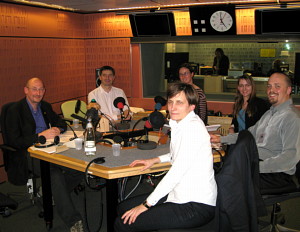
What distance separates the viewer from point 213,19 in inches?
203

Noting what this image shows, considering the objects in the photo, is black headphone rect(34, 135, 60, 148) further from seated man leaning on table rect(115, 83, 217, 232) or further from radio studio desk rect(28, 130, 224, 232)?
seated man leaning on table rect(115, 83, 217, 232)

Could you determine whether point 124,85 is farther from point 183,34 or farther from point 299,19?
point 299,19

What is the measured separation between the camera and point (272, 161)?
2.57m

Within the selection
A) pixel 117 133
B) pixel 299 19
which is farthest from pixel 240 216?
pixel 299 19

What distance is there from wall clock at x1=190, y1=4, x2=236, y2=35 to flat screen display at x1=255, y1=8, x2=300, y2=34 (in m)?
0.38

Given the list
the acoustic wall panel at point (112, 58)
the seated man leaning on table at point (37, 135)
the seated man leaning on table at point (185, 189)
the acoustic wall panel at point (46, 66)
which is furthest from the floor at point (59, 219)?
the acoustic wall panel at point (112, 58)

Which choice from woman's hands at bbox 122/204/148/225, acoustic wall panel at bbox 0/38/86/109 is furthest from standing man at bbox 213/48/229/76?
woman's hands at bbox 122/204/148/225

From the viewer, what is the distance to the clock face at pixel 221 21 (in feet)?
16.6

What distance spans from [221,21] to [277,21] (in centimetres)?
80

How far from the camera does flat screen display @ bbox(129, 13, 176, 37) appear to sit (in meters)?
5.52

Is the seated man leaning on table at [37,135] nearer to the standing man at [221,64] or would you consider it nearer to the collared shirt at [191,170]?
the collared shirt at [191,170]

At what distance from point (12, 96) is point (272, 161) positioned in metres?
3.55

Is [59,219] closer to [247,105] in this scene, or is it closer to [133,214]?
[133,214]

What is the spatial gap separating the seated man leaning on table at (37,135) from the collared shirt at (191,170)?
1.15 m
